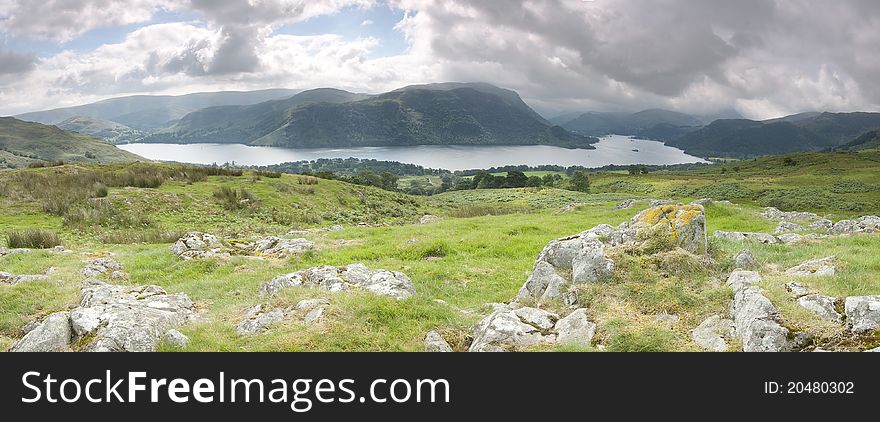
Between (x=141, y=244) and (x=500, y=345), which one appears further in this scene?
(x=141, y=244)

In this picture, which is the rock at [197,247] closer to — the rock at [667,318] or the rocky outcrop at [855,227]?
the rock at [667,318]

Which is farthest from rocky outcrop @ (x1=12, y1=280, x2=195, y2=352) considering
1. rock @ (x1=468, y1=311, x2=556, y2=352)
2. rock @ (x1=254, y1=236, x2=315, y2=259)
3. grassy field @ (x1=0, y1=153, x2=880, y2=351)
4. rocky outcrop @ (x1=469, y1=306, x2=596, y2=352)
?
rock @ (x1=254, y1=236, x2=315, y2=259)

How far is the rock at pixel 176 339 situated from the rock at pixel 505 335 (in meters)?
5.69

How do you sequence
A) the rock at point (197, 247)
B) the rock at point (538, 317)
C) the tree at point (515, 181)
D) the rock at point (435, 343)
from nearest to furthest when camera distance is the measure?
the rock at point (435, 343) < the rock at point (538, 317) < the rock at point (197, 247) < the tree at point (515, 181)

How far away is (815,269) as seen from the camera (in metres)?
10.3

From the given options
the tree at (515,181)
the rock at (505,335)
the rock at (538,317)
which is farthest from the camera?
the tree at (515,181)

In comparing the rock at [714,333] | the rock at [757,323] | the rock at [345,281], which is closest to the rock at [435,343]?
the rock at [345,281]

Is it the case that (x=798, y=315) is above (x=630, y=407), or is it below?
above

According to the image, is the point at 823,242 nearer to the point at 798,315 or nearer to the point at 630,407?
the point at 798,315

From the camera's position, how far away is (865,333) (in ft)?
21.3

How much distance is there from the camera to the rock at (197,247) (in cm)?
1916

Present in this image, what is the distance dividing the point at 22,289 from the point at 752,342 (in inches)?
745

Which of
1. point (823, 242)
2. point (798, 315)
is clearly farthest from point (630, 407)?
point (823, 242)

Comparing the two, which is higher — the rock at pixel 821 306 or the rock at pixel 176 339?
the rock at pixel 821 306
